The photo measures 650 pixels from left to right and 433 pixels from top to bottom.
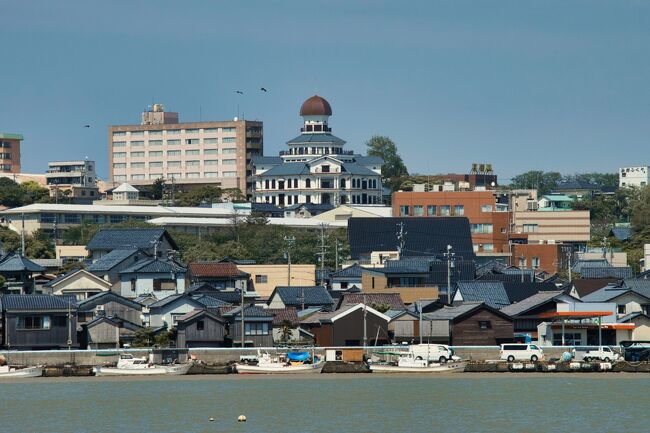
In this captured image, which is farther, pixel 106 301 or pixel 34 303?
pixel 106 301

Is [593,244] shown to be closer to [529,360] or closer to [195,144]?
[529,360]

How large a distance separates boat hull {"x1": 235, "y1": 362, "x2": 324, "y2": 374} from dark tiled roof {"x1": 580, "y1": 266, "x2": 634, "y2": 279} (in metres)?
24.2

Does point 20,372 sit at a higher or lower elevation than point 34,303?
lower

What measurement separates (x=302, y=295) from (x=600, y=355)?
15.7m

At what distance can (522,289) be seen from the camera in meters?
68.7

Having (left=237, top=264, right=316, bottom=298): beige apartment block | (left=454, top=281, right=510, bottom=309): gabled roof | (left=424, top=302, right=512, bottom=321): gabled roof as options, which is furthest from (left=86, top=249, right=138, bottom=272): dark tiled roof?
(left=424, top=302, right=512, bottom=321): gabled roof

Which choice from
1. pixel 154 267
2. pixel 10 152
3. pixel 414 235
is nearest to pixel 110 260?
pixel 154 267

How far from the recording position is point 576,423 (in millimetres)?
42656

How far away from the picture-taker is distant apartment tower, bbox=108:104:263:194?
155m

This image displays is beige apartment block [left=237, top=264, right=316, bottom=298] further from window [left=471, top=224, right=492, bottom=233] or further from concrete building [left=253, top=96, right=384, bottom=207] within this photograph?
concrete building [left=253, top=96, right=384, bottom=207]

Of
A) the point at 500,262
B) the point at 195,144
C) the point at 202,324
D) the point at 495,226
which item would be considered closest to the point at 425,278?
the point at 202,324

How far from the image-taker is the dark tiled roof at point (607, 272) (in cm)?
7600

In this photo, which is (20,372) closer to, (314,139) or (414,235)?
(414,235)

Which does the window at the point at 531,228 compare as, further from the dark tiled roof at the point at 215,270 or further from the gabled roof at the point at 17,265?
the gabled roof at the point at 17,265
